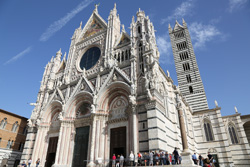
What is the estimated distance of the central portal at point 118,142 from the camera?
13531 millimetres

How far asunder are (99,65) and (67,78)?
481cm

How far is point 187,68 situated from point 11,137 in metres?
31.4

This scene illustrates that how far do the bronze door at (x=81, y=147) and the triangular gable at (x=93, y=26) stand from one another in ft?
43.3

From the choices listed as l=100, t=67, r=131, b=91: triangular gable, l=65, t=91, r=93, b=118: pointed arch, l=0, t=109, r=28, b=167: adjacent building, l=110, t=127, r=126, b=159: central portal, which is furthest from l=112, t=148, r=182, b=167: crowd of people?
l=0, t=109, r=28, b=167: adjacent building

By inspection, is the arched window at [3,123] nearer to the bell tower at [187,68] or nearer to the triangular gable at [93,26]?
the triangular gable at [93,26]

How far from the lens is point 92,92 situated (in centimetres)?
1692

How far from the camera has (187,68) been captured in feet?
110

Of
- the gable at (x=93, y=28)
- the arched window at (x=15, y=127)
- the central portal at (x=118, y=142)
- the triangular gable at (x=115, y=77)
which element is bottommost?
the central portal at (x=118, y=142)

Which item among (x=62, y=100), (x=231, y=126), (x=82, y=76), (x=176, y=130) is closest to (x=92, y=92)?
(x=82, y=76)

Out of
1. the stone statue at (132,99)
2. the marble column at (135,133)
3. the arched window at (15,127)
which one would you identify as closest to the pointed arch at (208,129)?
the marble column at (135,133)

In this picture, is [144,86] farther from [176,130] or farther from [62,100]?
[62,100]

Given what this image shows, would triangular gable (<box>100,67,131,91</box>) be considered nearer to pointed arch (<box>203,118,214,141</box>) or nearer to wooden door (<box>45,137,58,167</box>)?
wooden door (<box>45,137,58,167</box>)

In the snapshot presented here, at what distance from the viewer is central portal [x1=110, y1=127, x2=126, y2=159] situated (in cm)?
1353

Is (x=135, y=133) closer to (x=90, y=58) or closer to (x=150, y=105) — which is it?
(x=150, y=105)
